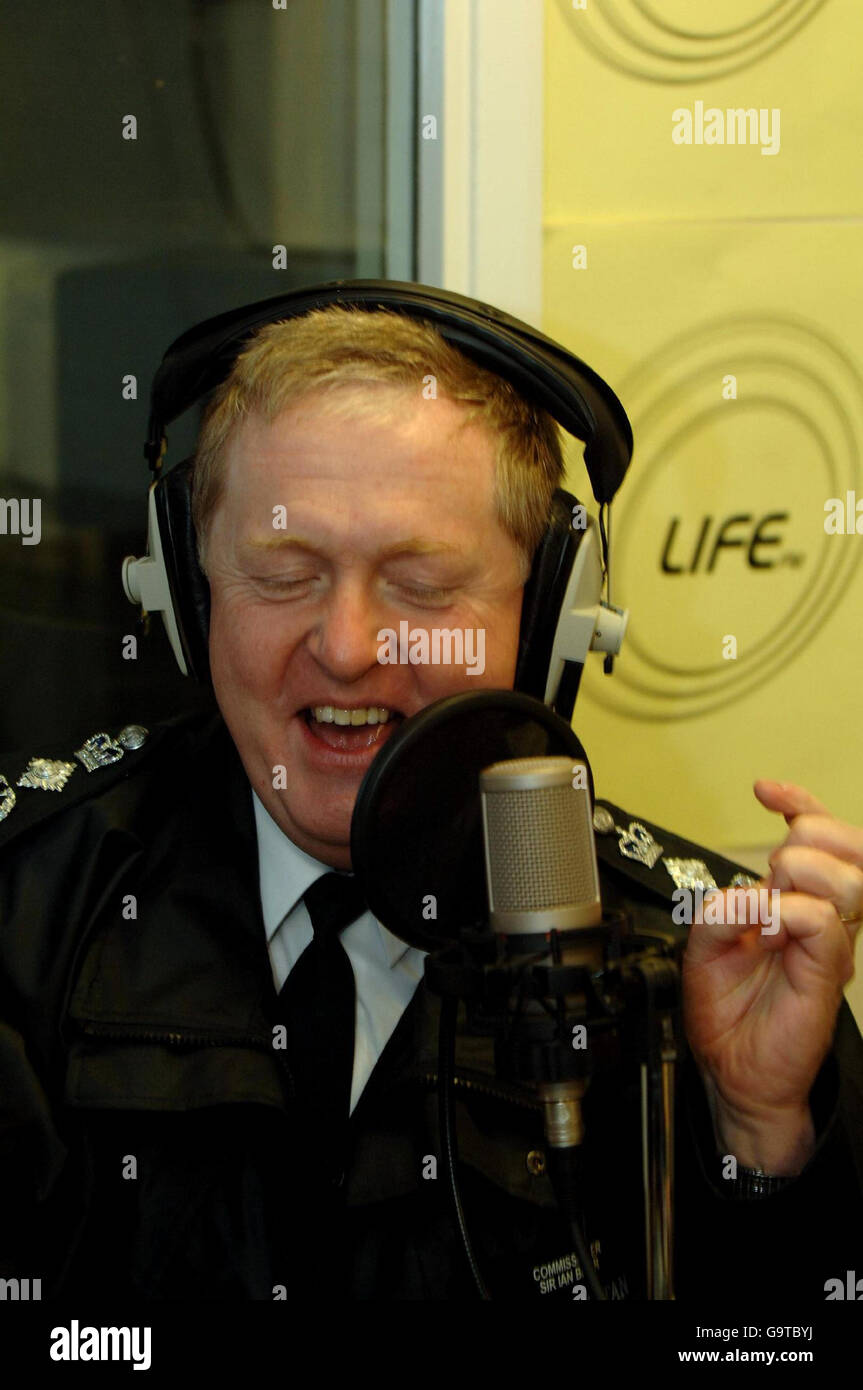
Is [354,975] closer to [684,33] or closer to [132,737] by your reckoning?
[132,737]

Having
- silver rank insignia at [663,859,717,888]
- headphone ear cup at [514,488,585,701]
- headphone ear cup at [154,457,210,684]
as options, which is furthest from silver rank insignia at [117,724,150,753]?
silver rank insignia at [663,859,717,888]

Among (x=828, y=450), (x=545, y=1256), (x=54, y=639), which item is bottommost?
(x=545, y=1256)

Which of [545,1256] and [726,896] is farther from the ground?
[726,896]

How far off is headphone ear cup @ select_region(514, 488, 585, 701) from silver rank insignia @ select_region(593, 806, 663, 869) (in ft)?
0.50

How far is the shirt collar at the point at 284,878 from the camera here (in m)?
1.03

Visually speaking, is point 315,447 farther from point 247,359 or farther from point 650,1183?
point 650,1183

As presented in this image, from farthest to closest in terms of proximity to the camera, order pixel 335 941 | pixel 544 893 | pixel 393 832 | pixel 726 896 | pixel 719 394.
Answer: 1. pixel 719 394
2. pixel 335 941
3. pixel 726 896
4. pixel 393 832
5. pixel 544 893

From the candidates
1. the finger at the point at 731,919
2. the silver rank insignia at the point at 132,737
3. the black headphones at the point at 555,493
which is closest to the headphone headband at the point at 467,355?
the black headphones at the point at 555,493

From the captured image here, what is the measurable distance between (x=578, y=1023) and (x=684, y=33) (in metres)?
1.22

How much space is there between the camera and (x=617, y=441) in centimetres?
106

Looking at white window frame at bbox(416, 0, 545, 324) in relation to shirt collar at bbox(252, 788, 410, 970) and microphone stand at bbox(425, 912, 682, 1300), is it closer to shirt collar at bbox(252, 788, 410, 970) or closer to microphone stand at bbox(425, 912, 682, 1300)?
shirt collar at bbox(252, 788, 410, 970)

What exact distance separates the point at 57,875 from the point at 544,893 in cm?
53

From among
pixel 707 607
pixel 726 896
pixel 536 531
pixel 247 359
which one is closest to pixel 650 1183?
pixel 726 896

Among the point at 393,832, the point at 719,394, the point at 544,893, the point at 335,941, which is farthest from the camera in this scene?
the point at 719,394
